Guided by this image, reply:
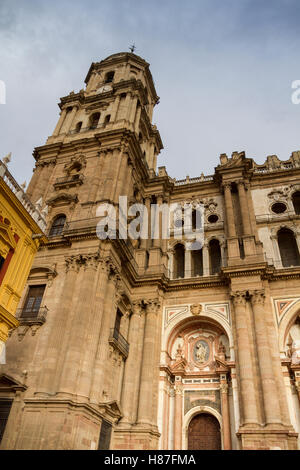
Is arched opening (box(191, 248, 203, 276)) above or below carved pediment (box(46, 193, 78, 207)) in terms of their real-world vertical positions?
below

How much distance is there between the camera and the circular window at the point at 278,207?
27656 mm

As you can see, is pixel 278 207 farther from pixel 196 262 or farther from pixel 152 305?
pixel 152 305

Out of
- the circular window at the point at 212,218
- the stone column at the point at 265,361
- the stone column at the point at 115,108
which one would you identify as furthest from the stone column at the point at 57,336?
the stone column at the point at 115,108

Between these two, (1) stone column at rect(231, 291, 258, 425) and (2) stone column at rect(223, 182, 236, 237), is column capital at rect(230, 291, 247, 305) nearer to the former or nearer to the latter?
(1) stone column at rect(231, 291, 258, 425)

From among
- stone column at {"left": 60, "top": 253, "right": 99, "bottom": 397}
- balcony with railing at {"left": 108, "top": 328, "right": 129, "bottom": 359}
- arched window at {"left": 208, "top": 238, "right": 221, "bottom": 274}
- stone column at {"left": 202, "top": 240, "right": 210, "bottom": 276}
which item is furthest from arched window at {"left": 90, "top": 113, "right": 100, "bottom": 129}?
balcony with railing at {"left": 108, "top": 328, "right": 129, "bottom": 359}

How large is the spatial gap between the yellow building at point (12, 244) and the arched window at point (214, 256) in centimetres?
1394

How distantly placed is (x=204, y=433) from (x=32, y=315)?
11.6 meters

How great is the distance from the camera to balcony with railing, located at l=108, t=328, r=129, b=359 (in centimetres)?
2033

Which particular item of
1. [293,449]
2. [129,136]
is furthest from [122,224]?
[293,449]

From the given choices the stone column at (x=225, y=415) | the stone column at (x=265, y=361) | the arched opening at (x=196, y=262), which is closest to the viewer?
the stone column at (x=265, y=361)

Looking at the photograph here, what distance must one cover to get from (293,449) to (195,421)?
578cm

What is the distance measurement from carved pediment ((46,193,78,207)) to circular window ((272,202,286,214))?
14529 millimetres

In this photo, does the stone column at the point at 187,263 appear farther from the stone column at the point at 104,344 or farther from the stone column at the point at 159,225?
the stone column at the point at 104,344

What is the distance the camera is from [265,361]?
64.3ft
